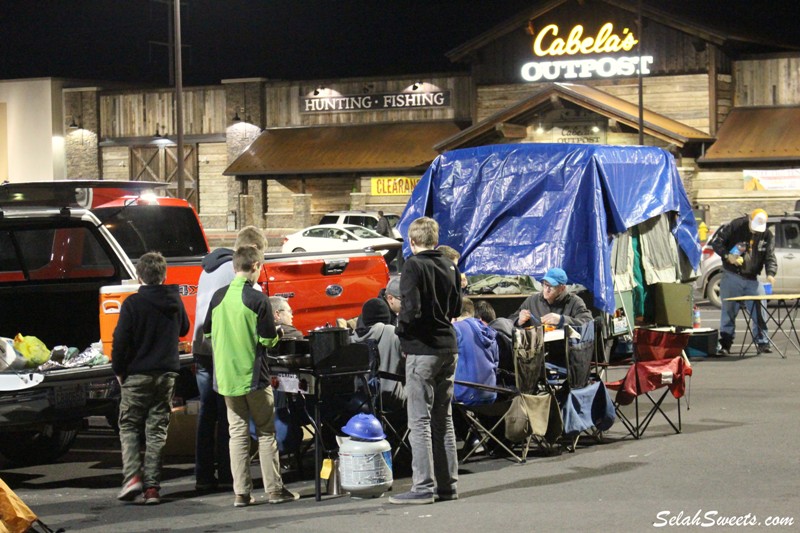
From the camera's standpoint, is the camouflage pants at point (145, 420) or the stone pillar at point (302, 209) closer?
the camouflage pants at point (145, 420)

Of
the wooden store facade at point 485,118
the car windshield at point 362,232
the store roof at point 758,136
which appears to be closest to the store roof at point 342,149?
the wooden store facade at point 485,118

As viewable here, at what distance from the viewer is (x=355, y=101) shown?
42.7 meters

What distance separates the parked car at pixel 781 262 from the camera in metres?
22.9

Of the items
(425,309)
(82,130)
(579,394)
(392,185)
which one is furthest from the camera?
(82,130)

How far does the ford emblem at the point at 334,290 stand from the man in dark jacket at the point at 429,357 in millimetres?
3840

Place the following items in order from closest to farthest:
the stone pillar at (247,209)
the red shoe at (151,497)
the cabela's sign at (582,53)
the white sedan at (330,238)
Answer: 1. the red shoe at (151,497)
2. the white sedan at (330,238)
3. the cabela's sign at (582,53)
4. the stone pillar at (247,209)

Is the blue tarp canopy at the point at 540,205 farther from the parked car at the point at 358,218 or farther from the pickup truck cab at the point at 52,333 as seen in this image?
the parked car at the point at 358,218

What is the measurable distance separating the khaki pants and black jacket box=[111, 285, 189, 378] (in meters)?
0.60

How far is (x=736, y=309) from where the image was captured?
55.4 ft

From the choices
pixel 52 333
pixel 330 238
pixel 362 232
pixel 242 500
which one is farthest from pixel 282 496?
pixel 362 232

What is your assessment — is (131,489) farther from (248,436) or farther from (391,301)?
(391,301)

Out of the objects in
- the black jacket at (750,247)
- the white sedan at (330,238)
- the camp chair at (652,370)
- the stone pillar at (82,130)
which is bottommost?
the camp chair at (652,370)

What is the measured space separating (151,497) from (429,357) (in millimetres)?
2240

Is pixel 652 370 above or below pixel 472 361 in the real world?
below
